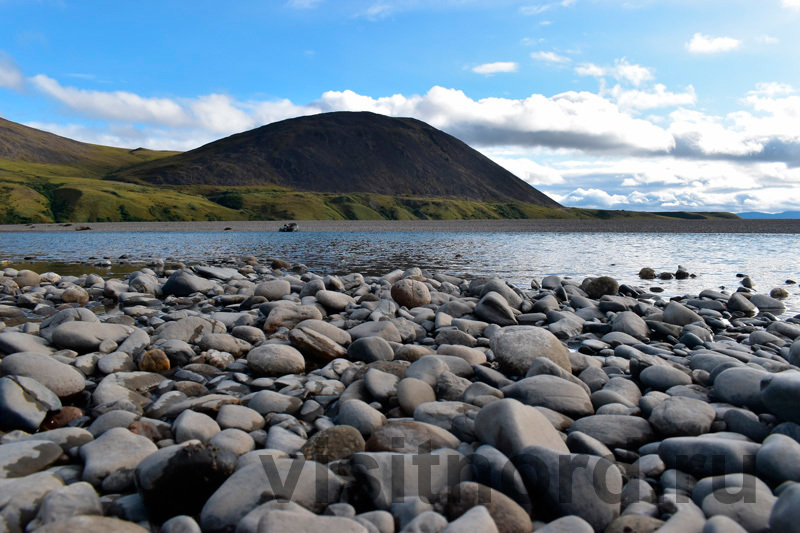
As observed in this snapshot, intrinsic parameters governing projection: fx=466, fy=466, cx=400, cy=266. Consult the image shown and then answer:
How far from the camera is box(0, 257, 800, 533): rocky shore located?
304 cm

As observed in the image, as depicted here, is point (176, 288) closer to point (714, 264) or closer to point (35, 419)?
point (35, 419)

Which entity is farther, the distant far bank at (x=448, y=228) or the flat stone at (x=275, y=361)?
the distant far bank at (x=448, y=228)

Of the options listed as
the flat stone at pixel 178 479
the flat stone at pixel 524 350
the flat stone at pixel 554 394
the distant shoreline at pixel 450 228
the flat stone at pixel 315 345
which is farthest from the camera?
the distant shoreline at pixel 450 228

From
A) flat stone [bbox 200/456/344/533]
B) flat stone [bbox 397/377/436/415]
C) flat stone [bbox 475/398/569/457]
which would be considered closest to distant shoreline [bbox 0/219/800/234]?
flat stone [bbox 397/377/436/415]

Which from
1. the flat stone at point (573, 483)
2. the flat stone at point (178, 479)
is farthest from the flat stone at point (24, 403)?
the flat stone at point (573, 483)

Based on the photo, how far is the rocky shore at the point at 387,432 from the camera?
304cm

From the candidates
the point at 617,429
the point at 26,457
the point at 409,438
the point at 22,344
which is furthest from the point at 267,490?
the point at 22,344

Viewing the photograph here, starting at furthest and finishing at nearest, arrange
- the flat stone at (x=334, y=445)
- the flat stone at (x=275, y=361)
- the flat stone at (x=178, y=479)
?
the flat stone at (x=275, y=361) → the flat stone at (x=334, y=445) → the flat stone at (x=178, y=479)

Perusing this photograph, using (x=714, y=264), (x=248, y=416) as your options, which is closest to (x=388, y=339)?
(x=248, y=416)

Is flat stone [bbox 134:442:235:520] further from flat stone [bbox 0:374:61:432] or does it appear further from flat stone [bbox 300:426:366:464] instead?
flat stone [bbox 0:374:61:432]

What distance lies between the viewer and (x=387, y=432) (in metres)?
3.93

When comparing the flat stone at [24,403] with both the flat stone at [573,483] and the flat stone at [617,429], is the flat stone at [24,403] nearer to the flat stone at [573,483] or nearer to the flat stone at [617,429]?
the flat stone at [573,483]

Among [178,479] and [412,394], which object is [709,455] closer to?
[412,394]

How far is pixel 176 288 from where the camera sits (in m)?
12.2
